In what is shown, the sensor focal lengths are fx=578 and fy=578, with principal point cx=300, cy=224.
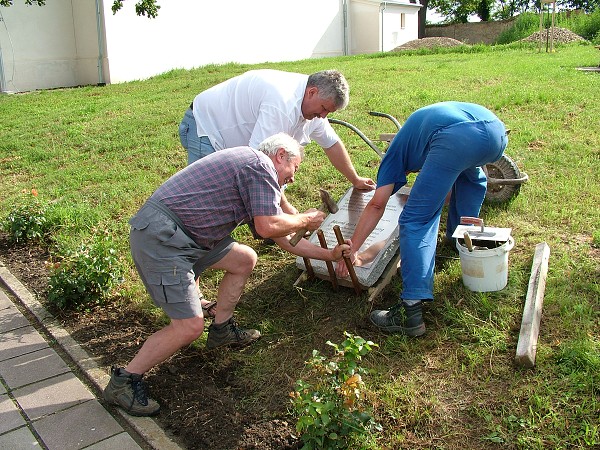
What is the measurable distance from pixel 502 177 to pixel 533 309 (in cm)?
189

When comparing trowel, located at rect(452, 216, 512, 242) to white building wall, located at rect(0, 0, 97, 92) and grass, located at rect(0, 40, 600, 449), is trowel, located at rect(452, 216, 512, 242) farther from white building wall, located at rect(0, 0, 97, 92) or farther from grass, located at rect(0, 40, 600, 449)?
white building wall, located at rect(0, 0, 97, 92)

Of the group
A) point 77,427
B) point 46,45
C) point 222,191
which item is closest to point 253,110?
point 222,191

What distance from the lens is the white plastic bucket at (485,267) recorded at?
365cm

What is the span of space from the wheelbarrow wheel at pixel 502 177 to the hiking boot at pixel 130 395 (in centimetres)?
327

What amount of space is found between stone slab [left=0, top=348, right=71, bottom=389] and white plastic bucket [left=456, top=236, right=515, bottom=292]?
2.65m

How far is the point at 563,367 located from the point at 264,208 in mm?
1783

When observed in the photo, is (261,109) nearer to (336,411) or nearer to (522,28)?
(336,411)

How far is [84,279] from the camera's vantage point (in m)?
4.38

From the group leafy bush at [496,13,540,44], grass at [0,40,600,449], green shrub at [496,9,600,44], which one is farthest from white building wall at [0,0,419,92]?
green shrub at [496,9,600,44]

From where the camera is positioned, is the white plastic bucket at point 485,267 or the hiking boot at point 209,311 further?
the hiking boot at point 209,311

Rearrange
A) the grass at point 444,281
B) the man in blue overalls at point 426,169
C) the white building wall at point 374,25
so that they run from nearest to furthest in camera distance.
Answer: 1. the grass at point 444,281
2. the man in blue overalls at point 426,169
3. the white building wall at point 374,25

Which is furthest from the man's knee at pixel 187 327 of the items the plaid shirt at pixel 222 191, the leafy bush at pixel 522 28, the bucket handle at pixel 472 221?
the leafy bush at pixel 522 28

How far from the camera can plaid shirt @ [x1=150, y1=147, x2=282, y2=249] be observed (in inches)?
120

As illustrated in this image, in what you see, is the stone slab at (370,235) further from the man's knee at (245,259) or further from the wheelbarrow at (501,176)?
the man's knee at (245,259)
